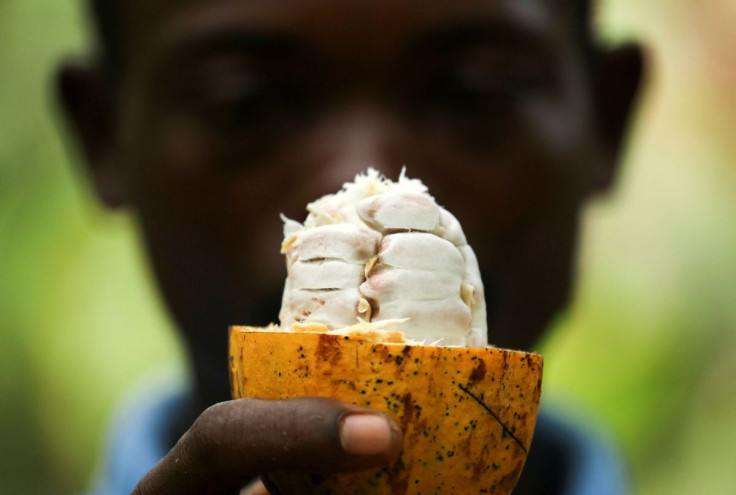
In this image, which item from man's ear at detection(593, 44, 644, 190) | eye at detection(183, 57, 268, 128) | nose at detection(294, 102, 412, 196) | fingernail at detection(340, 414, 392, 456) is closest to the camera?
fingernail at detection(340, 414, 392, 456)

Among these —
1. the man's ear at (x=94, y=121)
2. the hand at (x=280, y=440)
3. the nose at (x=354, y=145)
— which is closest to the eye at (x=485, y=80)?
the nose at (x=354, y=145)

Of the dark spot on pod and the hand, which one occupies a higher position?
the dark spot on pod

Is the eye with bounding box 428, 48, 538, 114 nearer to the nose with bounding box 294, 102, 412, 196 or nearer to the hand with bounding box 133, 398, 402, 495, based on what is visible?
the nose with bounding box 294, 102, 412, 196

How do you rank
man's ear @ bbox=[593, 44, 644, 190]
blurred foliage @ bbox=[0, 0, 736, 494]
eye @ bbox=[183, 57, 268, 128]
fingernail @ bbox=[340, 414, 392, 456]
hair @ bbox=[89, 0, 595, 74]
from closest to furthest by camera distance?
fingernail @ bbox=[340, 414, 392, 456] < eye @ bbox=[183, 57, 268, 128] < hair @ bbox=[89, 0, 595, 74] < man's ear @ bbox=[593, 44, 644, 190] < blurred foliage @ bbox=[0, 0, 736, 494]

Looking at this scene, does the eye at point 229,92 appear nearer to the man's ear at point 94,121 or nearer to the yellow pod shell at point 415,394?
the man's ear at point 94,121

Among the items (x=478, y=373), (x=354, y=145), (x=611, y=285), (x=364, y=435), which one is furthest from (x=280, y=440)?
(x=611, y=285)

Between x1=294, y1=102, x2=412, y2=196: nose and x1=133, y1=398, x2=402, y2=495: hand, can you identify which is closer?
x1=133, y1=398, x2=402, y2=495: hand

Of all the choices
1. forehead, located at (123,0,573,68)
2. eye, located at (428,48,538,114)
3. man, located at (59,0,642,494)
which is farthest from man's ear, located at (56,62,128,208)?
eye, located at (428,48,538,114)
